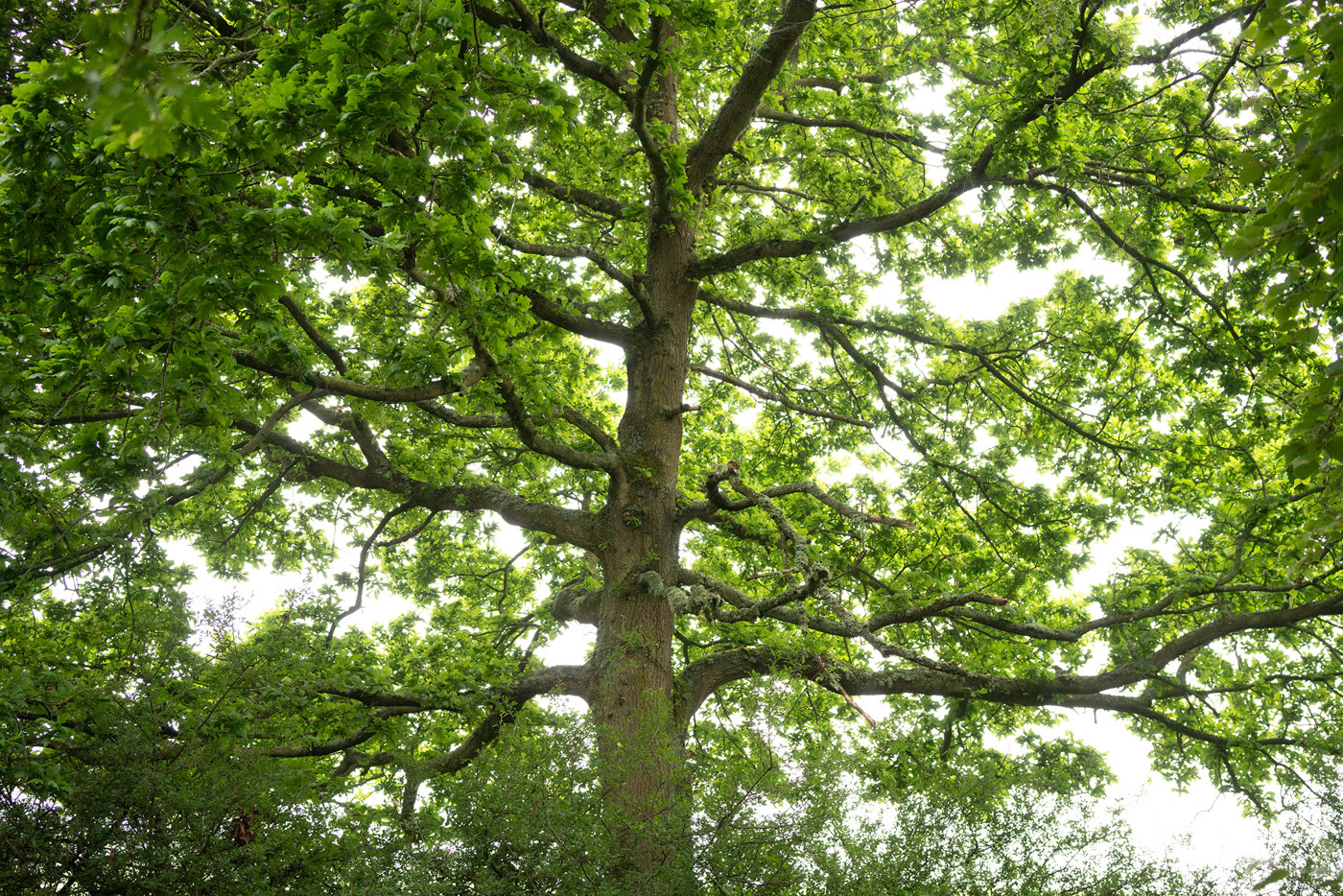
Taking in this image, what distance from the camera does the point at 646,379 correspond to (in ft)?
27.1

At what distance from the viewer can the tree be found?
13.8ft

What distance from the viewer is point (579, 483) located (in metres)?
9.95

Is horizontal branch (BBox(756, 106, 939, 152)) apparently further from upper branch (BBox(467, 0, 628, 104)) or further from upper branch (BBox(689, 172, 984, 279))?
upper branch (BBox(467, 0, 628, 104))

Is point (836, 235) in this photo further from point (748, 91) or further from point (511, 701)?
point (511, 701)

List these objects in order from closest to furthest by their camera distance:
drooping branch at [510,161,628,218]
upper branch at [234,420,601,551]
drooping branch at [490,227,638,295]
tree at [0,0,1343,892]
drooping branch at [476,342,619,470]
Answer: tree at [0,0,1343,892]
drooping branch at [476,342,619,470]
drooping branch at [490,227,638,295]
upper branch at [234,420,601,551]
drooping branch at [510,161,628,218]

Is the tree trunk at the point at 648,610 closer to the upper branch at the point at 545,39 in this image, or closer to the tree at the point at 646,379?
the tree at the point at 646,379

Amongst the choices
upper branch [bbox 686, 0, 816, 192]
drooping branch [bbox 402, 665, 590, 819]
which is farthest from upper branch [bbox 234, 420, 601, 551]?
upper branch [bbox 686, 0, 816, 192]

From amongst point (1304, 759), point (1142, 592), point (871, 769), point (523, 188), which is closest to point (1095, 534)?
point (1142, 592)

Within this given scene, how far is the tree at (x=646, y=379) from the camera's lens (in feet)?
13.8

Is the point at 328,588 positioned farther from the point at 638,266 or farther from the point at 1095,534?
the point at 1095,534

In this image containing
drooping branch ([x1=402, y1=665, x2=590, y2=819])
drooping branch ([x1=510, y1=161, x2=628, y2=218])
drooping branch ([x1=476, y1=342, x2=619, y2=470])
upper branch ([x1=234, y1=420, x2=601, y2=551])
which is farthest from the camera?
drooping branch ([x1=510, y1=161, x2=628, y2=218])

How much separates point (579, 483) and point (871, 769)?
5462 millimetres

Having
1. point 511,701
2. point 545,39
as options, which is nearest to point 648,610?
point 511,701

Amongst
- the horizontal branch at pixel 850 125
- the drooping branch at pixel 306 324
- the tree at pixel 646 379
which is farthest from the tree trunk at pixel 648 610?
the drooping branch at pixel 306 324
